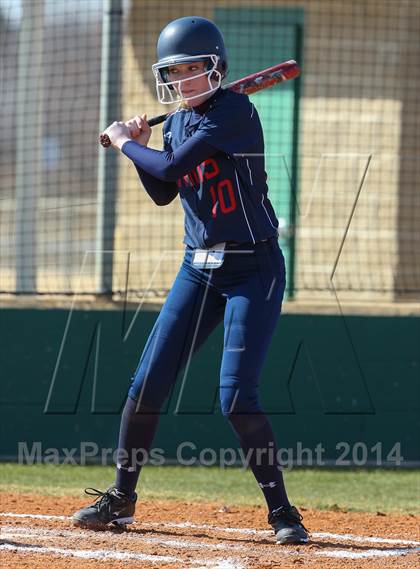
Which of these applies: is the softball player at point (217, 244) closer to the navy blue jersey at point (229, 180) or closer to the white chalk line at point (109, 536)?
the navy blue jersey at point (229, 180)

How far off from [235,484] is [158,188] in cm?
257

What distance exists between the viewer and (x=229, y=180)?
456cm

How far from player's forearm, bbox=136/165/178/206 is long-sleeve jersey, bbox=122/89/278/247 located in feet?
0.27

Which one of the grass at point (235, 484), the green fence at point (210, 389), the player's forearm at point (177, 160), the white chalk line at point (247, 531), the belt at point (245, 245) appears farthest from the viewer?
the green fence at point (210, 389)

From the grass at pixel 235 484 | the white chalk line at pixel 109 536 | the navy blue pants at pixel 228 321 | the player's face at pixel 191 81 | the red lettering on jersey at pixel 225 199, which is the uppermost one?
the player's face at pixel 191 81

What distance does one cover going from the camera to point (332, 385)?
290 inches

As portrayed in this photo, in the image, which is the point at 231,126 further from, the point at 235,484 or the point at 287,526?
Answer: the point at 235,484

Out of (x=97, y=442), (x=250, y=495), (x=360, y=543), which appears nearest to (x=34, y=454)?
(x=97, y=442)

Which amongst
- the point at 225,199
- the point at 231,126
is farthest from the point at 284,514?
the point at 231,126

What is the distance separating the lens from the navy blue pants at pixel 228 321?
4.55 m

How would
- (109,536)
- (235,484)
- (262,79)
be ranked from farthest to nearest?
(235,484) < (262,79) < (109,536)

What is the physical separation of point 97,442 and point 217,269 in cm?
298

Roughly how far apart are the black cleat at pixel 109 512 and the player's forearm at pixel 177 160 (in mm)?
1378

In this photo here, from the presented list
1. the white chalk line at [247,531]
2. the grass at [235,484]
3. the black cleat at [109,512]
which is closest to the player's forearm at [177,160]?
the black cleat at [109,512]
